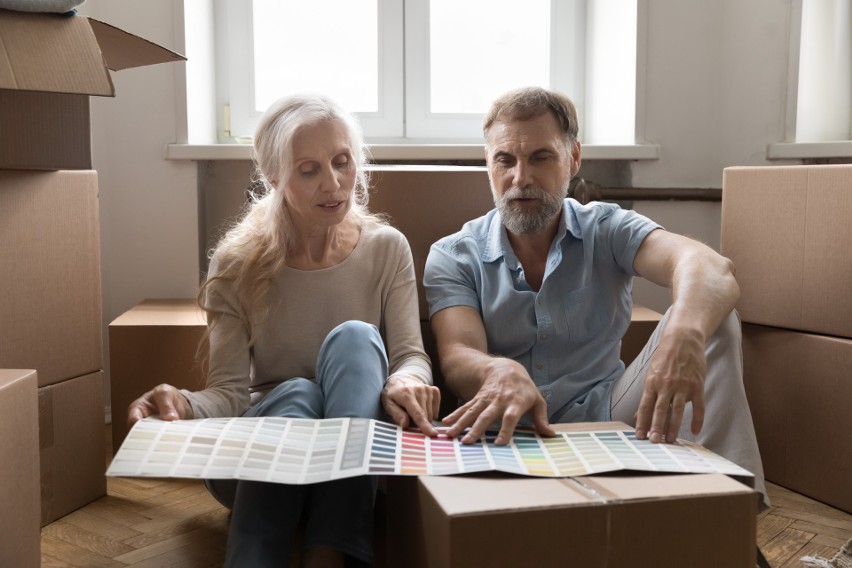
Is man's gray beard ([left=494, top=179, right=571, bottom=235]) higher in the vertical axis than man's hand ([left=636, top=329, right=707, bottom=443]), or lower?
higher

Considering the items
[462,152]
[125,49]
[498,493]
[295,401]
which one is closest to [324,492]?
[295,401]

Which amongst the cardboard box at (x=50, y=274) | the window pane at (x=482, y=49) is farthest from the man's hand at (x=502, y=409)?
the window pane at (x=482, y=49)

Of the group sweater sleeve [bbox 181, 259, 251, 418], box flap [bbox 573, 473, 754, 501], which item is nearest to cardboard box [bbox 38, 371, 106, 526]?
sweater sleeve [bbox 181, 259, 251, 418]

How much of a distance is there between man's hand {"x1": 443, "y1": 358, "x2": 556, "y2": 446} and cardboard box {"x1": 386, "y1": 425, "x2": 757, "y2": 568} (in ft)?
0.51

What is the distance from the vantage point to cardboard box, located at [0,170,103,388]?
1.45 metres

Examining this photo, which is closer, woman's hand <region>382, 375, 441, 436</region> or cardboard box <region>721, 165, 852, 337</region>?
woman's hand <region>382, 375, 441, 436</region>

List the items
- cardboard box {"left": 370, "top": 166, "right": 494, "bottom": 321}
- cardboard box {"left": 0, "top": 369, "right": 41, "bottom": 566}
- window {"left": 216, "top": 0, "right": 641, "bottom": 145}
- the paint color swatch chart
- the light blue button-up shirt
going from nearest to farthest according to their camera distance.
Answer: the paint color swatch chart → cardboard box {"left": 0, "top": 369, "right": 41, "bottom": 566} → the light blue button-up shirt → cardboard box {"left": 370, "top": 166, "right": 494, "bottom": 321} → window {"left": 216, "top": 0, "right": 641, "bottom": 145}

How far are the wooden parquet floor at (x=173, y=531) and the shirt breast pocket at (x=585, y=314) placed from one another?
0.45 meters

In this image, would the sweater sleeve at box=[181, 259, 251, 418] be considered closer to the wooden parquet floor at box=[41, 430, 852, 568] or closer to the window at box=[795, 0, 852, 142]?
the wooden parquet floor at box=[41, 430, 852, 568]

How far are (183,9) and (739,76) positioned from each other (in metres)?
1.46

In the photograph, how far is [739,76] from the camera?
89.6 inches

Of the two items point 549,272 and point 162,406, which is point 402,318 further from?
point 162,406

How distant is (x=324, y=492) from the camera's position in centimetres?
118

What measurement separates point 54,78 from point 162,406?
1.62 ft
